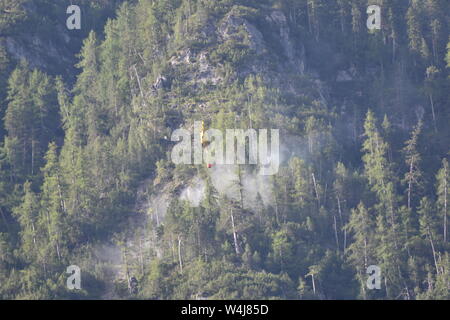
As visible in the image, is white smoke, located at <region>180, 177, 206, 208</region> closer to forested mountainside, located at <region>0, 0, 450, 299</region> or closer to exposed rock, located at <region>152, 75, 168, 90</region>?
forested mountainside, located at <region>0, 0, 450, 299</region>

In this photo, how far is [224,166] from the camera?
15375cm

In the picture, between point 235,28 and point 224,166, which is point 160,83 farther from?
point 224,166

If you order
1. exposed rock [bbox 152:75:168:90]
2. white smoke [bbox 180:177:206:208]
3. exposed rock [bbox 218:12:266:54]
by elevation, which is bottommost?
white smoke [bbox 180:177:206:208]

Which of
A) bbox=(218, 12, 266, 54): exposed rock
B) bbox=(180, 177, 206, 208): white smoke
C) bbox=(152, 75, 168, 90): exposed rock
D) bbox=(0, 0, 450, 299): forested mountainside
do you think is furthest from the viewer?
bbox=(218, 12, 266, 54): exposed rock

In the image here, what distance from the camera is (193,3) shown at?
170m

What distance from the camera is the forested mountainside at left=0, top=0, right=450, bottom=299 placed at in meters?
148

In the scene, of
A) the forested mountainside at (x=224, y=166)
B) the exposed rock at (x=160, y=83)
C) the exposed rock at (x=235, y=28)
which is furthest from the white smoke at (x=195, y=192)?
the exposed rock at (x=235, y=28)

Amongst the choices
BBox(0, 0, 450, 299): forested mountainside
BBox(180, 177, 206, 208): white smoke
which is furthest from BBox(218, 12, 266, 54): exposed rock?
BBox(180, 177, 206, 208): white smoke

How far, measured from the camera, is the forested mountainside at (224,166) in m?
148

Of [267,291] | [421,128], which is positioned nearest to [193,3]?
[421,128]

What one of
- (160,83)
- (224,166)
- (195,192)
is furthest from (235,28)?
(195,192)

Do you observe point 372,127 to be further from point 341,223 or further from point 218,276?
point 218,276

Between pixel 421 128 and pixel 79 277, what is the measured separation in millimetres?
31776
